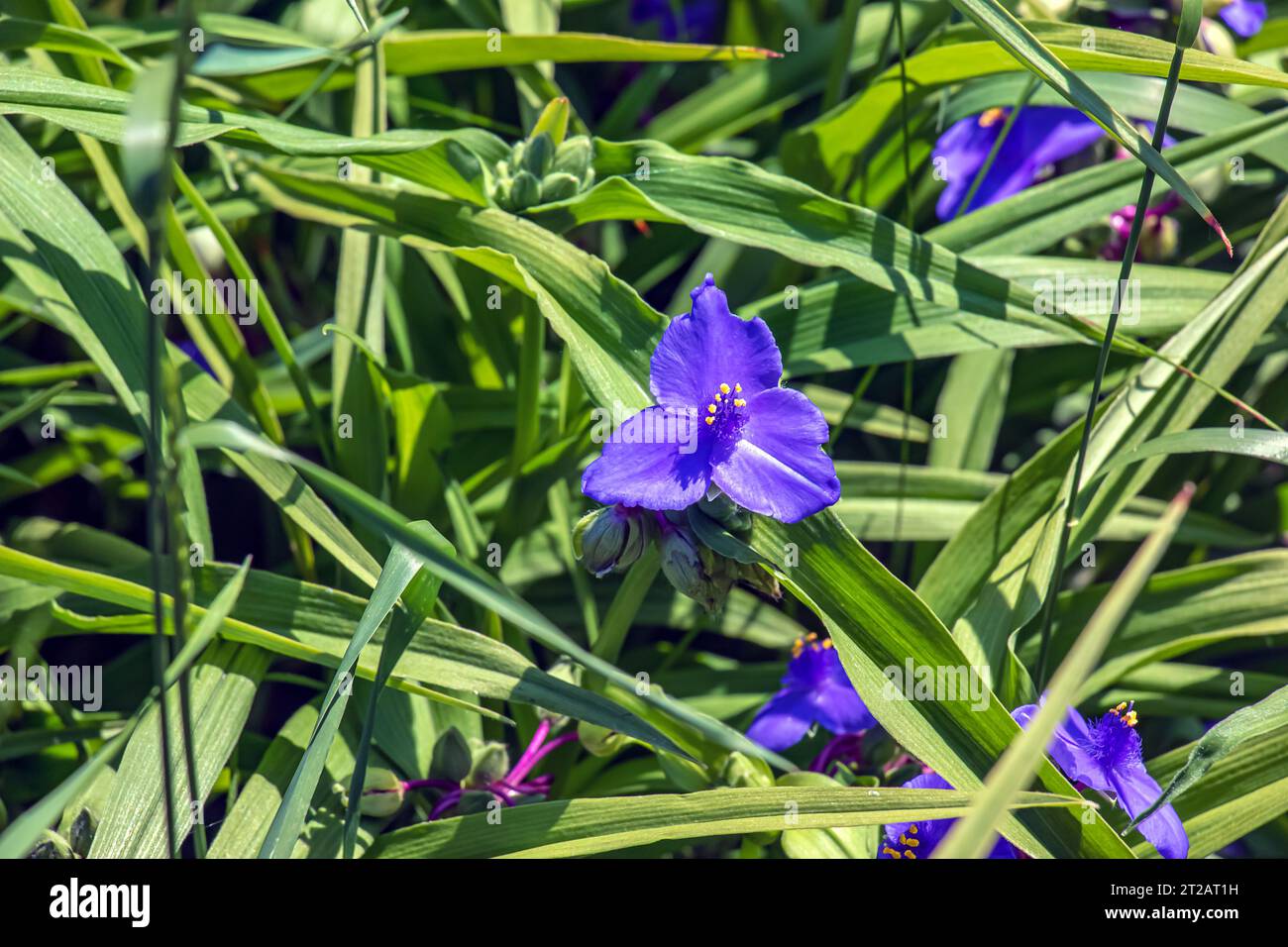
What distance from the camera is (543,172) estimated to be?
1107 mm

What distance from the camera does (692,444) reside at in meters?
0.85

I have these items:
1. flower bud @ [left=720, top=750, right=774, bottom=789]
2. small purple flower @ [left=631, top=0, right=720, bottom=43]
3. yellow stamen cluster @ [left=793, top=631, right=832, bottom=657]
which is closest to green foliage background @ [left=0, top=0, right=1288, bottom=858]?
flower bud @ [left=720, top=750, right=774, bottom=789]

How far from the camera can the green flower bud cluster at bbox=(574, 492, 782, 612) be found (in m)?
0.86

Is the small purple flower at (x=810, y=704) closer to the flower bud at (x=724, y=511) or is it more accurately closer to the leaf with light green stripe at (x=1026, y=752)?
the flower bud at (x=724, y=511)

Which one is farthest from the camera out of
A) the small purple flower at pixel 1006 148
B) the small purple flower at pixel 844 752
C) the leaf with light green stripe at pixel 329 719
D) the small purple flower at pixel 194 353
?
the small purple flower at pixel 194 353

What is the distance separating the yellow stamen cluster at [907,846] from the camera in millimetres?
995

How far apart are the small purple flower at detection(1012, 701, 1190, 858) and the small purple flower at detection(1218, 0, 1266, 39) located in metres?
1.01

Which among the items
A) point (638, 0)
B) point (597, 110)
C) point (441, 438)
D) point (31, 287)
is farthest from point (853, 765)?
point (638, 0)

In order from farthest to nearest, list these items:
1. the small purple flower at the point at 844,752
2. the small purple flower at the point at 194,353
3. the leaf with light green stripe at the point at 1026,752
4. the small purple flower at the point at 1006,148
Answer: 1. the small purple flower at the point at 194,353
2. the small purple flower at the point at 1006,148
3. the small purple flower at the point at 844,752
4. the leaf with light green stripe at the point at 1026,752

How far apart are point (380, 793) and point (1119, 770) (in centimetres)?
74

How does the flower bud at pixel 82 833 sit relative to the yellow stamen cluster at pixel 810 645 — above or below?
below

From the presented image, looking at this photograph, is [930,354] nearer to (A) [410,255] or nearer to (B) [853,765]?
(B) [853,765]

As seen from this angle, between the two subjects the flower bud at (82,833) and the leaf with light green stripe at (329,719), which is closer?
the leaf with light green stripe at (329,719)

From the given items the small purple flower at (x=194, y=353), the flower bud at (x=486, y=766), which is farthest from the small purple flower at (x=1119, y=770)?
the small purple flower at (x=194, y=353)
